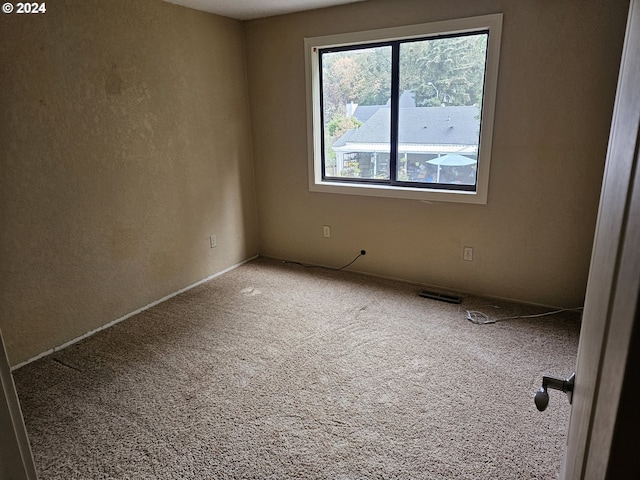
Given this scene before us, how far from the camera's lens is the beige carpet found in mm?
1703

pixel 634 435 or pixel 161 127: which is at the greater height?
pixel 161 127

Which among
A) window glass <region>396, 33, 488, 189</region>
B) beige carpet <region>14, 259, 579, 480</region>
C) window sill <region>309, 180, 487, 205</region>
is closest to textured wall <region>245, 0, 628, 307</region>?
window sill <region>309, 180, 487, 205</region>

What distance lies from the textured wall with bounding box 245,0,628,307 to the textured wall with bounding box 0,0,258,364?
510 millimetres

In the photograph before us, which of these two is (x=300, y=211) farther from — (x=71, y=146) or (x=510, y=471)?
(x=510, y=471)

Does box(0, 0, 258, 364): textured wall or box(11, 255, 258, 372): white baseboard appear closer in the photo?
box(0, 0, 258, 364): textured wall

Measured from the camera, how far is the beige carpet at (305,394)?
1.70 m

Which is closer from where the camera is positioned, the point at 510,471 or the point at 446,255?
the point at 510,471

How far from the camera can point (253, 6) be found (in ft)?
10.5

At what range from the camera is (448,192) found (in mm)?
3188

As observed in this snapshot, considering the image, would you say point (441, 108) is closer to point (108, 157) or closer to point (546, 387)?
point (108, 157)

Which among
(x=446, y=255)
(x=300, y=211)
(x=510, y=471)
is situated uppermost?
(x=300, y=211)

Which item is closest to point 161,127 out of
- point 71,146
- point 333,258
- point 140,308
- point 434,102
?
point 71,146

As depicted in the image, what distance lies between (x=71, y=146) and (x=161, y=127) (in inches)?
28.6

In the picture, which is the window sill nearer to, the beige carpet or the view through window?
the view through window
